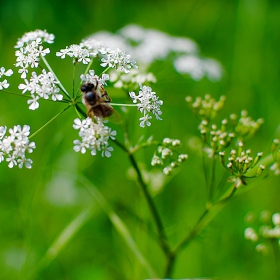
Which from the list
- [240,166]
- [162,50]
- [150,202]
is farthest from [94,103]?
[162,50]

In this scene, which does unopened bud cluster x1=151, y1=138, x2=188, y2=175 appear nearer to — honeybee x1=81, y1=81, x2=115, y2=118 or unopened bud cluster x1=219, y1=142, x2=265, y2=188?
unopened bud cluster x1=219, y1=142, x2=265, y2=188

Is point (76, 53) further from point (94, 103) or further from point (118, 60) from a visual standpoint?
point (94, 103)

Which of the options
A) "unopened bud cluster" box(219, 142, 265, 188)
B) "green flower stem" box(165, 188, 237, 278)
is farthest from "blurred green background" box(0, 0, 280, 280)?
"unopened bud cluster" box(219, 142, 265, 188)

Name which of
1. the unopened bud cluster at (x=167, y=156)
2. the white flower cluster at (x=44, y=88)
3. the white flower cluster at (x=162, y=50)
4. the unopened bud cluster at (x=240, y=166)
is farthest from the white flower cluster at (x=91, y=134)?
the white flower cluster at (x=162, y=50)

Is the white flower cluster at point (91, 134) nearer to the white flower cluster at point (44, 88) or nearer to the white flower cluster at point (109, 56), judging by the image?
the white flower cluster at point (44, 88)

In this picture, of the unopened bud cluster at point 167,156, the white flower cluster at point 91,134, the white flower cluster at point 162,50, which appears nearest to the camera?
the white flower cluster at point 91,134

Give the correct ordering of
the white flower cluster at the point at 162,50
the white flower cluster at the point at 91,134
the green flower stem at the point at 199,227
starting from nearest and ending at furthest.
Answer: the white flower cluster at the point at 91,134
the green flower stem at the point at 199,227
the white flower cluster at the point at 162,50
